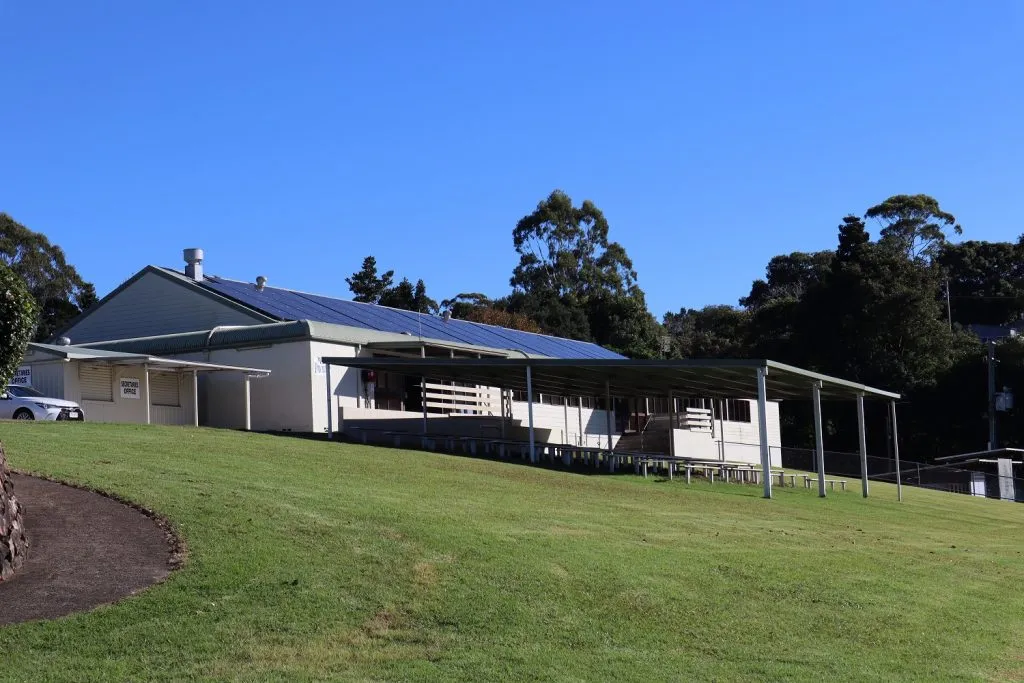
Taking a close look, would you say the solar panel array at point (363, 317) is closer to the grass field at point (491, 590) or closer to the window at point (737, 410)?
the window at point (737, 410)

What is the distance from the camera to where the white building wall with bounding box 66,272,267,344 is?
37250 mm

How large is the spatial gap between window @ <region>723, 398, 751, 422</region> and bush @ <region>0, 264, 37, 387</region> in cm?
3781

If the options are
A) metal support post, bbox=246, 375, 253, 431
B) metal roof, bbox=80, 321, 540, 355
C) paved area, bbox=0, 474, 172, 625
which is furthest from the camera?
metal roof, bbox=80, 321, 540, 355

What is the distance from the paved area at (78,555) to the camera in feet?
33.9

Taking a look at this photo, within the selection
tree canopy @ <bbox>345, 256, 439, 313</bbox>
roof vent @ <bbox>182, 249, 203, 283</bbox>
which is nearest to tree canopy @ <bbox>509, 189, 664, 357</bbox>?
tree canopy @ <bbox>345, 256, 439, 313</bbox>

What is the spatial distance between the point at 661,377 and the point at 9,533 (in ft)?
67.5

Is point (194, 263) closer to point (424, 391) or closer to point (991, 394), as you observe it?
point (424, 391)

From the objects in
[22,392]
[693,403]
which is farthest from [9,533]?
[693,403]

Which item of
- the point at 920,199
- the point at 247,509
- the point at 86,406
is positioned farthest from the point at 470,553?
the point at 920,199

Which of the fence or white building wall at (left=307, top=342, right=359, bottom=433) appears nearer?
white building wall at (left=307, top=342, right=359, bottom=433)

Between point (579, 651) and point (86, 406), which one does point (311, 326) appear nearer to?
point (86, 406)

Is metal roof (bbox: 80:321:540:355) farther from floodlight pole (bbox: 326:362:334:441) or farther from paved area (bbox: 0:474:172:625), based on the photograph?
paved area (bbox: 0:474:172:625)

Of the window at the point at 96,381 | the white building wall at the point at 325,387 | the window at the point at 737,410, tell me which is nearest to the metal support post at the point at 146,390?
the window at the point at 96,381

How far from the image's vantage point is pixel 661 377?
29.8 meters
